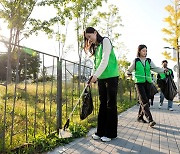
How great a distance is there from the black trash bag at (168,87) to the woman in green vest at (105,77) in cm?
492

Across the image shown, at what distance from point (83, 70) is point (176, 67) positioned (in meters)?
12.8

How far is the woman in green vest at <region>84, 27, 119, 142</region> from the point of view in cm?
421

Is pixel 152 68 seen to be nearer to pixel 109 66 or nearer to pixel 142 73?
pixel 142 73

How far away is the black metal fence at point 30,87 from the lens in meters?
3.46

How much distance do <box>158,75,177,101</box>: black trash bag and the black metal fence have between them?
3.79 m

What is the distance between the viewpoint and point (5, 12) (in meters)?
12.8

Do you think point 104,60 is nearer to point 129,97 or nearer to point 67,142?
point 67,142

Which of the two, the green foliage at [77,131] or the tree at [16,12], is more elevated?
the tree at [16,12]

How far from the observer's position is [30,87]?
15.0 feet

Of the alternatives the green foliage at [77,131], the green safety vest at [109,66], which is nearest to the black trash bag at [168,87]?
the green foliage at [77,131]

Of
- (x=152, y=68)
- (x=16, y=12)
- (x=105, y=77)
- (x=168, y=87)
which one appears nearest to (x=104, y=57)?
(x=105, y=77)

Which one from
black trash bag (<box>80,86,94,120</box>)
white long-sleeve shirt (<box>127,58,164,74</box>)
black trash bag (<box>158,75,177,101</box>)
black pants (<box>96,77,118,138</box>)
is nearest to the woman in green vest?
black pants (<box>96,77,118,138</box>)

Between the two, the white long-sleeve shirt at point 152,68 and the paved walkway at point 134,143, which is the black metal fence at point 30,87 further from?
the white long-sleeve shirt at point 152,68

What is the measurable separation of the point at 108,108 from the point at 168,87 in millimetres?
5166
